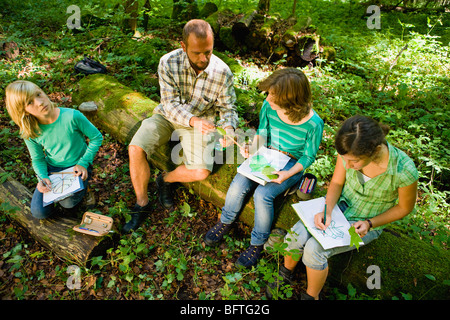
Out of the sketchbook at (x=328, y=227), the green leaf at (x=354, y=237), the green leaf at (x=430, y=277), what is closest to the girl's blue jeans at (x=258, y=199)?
the sketchbook at (x=328, y=227)

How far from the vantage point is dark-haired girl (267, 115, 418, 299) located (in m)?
1.83

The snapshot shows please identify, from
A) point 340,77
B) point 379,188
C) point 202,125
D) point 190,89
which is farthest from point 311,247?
point 340,77

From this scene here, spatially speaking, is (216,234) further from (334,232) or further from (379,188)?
(379,188)

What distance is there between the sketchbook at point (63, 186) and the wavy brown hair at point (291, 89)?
84.4 inches

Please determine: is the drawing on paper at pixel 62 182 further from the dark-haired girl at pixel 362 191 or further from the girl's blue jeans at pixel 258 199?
the dark-haired girl at pixel 362 191

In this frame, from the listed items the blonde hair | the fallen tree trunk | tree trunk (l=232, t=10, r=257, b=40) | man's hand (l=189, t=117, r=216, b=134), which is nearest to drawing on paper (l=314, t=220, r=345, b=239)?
man's hand (l=189, t=117, r=216, b=134)

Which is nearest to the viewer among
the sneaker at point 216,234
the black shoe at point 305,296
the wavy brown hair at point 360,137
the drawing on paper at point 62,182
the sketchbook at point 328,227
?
the wavy brown hair at point 360,137

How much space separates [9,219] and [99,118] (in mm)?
1646

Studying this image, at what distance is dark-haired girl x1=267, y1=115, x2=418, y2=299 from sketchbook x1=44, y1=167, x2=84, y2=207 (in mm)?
2181

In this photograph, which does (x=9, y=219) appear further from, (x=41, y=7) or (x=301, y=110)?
(x=41, y=7)

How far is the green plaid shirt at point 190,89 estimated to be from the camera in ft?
9.21

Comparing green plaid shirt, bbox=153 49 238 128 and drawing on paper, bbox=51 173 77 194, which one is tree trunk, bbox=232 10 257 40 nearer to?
green plaid shirt, bbox=153 49 238 128

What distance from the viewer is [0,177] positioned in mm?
2867
